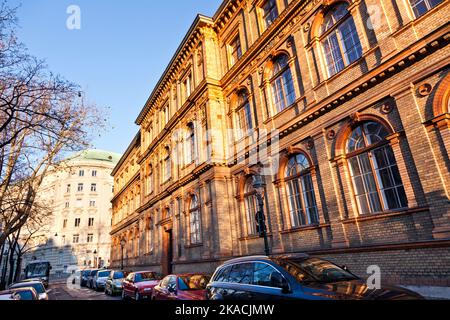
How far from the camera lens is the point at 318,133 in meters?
11.4

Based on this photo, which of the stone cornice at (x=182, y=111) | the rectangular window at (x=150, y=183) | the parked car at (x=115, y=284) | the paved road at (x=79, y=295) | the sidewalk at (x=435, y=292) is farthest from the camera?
the rectangular window at (x=150, y=183)

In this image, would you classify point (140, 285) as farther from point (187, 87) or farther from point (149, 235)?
point (187, 87)

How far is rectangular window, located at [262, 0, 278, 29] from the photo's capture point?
15242 mm

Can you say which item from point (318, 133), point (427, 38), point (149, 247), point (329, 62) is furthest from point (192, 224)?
point (427, 38)

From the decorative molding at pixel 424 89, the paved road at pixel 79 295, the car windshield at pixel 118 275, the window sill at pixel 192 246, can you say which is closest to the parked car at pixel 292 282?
the decorative molding at pixel 424 89

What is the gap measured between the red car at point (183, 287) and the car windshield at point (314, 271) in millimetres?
3900

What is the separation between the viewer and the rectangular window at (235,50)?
18.1 m

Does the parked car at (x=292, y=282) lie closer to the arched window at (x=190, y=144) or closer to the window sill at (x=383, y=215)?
the window sill at (x=383, y=215)

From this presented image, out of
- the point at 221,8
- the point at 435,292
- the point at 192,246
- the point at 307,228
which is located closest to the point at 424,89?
the point at 435,292

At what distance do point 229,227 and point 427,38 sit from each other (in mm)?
11987

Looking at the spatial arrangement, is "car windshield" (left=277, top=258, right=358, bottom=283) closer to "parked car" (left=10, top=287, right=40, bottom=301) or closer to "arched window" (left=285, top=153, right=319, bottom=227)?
"arched window" (left=285, top=153, right=319, bottom=227)

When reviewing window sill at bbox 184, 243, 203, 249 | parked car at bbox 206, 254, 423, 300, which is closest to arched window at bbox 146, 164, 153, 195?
window sill at bbox 184, 243, 203, 249

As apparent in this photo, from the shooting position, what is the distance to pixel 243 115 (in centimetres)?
1697

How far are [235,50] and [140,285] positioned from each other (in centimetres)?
1465
